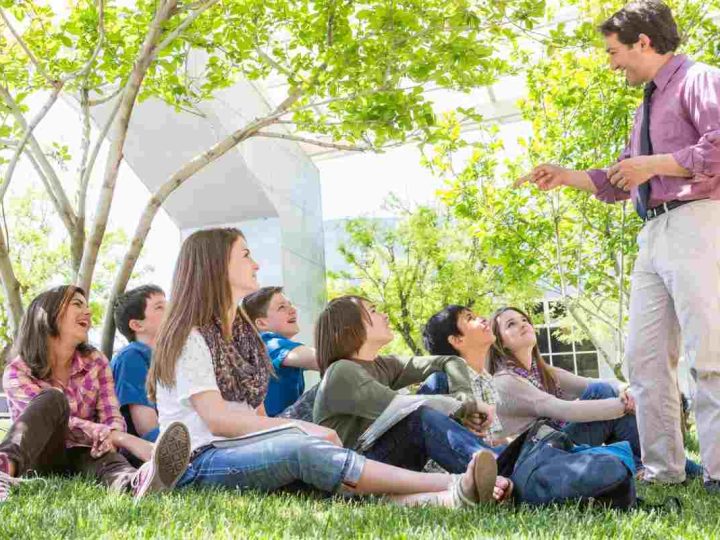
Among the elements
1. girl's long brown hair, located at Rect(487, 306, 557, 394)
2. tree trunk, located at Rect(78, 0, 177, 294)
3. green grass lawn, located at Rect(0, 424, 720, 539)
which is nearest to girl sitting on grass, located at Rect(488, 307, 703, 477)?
girl's long brown hair, located at Rect(487, 306, 557, 394)

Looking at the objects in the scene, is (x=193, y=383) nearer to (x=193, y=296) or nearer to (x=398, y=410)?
(x=193, y=296)

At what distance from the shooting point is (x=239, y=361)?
11.3 feet

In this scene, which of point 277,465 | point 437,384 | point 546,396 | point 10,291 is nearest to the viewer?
point 277,465

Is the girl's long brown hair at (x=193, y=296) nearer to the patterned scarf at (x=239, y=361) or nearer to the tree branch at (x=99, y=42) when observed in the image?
the patterned scarf at (x=239, y=361)

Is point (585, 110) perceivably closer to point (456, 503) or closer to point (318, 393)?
point (318, 393)

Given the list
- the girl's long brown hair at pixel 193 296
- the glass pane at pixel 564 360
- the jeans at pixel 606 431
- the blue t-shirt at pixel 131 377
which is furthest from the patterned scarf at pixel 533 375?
the glass pane at pixel 564 360

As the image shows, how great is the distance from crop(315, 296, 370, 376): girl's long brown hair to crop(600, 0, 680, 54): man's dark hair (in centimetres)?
171

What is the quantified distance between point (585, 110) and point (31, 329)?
6.25 metres

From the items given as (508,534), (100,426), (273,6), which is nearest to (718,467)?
(508,534)

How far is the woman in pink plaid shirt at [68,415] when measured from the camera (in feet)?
10.1

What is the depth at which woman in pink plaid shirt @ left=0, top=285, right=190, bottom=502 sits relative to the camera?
10.1 ft

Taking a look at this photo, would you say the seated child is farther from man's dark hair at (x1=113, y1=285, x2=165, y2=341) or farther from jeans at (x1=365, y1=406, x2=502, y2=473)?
man's dark hair at (x1=113, y1=285, x2=165, y2=341)

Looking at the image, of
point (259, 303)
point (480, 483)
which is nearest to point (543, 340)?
point (259, 303)

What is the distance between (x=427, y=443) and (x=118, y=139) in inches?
125
